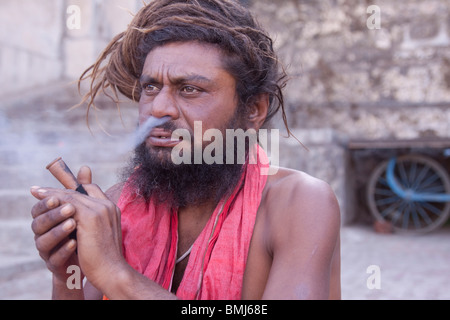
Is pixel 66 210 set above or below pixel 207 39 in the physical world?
below

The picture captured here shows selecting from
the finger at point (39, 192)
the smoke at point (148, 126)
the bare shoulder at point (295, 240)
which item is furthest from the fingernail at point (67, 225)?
the bare shoulder at point (295, 240)

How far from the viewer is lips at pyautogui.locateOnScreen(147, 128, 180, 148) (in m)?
1.93

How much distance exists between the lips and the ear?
19.0 inches

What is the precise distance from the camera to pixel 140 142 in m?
2.06

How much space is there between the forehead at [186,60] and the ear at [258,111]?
32cm

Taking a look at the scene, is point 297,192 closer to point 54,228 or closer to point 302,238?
point 302,238

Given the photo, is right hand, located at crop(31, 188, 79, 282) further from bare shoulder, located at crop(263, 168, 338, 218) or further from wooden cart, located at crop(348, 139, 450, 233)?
wooden cart, located at crop(348, 139, 450, 233)

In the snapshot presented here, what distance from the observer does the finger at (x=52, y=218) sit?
1590 millimetres

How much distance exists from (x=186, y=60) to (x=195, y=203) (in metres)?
0.59

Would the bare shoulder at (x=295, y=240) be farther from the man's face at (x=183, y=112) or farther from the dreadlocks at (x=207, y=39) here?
the dreadlocks at (x=207, y=39)

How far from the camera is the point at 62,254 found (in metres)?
1.67

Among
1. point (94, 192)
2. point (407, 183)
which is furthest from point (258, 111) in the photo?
point (407, 183)

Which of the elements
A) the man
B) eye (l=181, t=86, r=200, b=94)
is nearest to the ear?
the man
